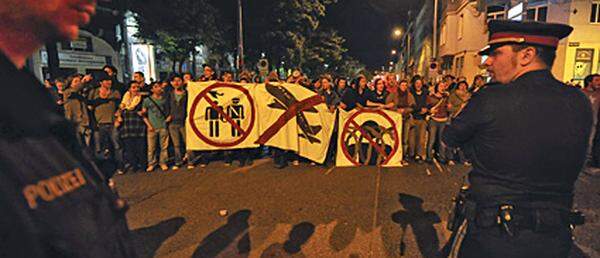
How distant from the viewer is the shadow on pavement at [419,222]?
392cm

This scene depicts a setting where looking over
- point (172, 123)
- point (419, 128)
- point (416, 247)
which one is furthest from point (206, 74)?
point (416, 247)

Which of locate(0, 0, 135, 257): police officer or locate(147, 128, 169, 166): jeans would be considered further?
locate(147, 128, 169, 166): jeans

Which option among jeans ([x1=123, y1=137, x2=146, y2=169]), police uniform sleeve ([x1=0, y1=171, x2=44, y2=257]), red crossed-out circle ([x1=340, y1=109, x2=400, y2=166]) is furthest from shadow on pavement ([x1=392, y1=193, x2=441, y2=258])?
jeans ([x1=123, y1=137, x2=146, y2=169])

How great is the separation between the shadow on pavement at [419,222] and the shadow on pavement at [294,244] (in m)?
0.99

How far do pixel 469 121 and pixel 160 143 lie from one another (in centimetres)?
645

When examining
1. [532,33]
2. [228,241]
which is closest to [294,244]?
[228,241]

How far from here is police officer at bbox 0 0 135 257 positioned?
0.86m

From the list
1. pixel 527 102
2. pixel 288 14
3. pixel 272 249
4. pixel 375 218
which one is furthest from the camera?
pixel 288 14

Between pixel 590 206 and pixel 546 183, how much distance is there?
4223 mm

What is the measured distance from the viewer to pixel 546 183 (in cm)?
195

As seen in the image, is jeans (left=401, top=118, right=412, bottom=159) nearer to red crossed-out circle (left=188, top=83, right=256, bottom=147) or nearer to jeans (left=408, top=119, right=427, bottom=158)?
jeans (left=408, top=119, right=427, bottom=158)

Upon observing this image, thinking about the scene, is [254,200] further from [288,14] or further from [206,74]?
[288,14]

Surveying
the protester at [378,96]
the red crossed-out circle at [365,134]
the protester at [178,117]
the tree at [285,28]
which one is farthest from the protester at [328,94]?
the tree at [285,28]

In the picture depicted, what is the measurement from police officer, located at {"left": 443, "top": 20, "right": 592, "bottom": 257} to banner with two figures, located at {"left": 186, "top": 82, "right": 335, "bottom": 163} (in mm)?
5411
